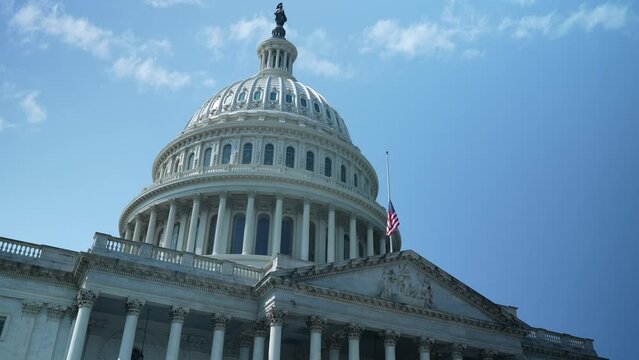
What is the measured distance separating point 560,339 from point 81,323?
36.5 metres

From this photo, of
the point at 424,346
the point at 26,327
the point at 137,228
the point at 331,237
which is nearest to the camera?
the point at 26,327

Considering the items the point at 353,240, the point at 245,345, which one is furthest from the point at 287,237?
the point at 245,345

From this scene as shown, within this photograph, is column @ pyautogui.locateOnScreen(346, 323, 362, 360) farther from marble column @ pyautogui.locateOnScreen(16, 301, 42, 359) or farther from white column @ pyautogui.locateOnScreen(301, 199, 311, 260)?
marble column @ pyautogui.locateOnScreen(16, 301, 42, 359)

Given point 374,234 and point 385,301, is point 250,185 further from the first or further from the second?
point 385,301

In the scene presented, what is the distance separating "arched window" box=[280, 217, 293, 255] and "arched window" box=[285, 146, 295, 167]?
21.6 feet

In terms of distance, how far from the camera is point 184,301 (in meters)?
34.4

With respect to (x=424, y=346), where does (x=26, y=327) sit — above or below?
below

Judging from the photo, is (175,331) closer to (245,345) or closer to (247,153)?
(245,345)

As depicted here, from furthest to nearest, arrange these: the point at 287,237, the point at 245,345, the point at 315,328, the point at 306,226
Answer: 1. the point at 287,237
2. the point at 306,226
3. the point at 245,345
4. the point at 315,328

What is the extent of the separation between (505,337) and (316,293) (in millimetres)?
14531

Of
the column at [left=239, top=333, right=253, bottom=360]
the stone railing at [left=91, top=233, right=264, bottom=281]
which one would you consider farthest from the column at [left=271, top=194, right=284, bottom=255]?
the column at [left=239, top=333, right=253, bottom=360]

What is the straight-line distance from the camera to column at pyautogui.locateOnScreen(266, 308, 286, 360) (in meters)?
32.7

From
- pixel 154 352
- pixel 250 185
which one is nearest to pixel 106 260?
pixel 154 352

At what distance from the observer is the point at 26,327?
3369 cm
